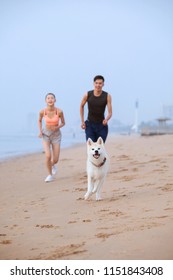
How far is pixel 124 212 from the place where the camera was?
14.0 feet

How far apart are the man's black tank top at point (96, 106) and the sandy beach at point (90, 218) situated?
1.00 m

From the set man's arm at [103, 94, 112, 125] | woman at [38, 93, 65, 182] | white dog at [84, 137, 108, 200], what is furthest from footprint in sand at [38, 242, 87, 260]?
woman at [38, 93, 65, 182]

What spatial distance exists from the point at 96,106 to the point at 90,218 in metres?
2.02

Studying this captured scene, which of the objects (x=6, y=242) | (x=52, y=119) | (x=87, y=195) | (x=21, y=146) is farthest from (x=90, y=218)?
(x=21, y=146)

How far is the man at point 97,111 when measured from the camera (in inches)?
228

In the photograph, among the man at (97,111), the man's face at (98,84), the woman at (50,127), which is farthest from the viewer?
the woman at (50,127)

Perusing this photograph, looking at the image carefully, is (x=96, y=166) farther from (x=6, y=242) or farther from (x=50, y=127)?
(x=50, y=127)

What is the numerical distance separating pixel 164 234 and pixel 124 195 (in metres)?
2.21

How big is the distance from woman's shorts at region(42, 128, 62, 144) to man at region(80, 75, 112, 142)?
1666mm

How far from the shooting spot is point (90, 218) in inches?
165

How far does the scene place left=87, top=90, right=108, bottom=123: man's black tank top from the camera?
5785 millimetres

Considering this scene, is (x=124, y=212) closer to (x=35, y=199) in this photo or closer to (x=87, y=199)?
(x=87, y=199)

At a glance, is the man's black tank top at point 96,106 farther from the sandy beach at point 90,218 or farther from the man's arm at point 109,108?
the sandy beach at point 90,218

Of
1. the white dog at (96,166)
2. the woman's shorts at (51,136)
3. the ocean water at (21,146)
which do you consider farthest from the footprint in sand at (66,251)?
the ocean water at (21,146)
